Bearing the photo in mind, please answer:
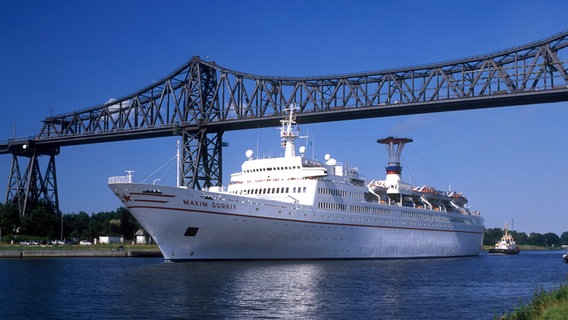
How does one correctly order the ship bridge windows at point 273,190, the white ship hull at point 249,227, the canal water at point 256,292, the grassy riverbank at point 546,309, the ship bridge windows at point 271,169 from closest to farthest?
the grassy riverbank at point 546,309
the canal water at point 256,292
the white ship hull at point 249,227
the ship bridge windows at point 273,190
the ship bridge windows at point 271,169

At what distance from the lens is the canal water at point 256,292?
99.7 ft

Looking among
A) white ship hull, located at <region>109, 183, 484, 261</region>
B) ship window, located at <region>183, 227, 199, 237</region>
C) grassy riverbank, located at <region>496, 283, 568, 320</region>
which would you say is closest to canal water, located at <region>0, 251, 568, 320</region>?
grassy riverbank, located at <region>496, 283, 568, 320</region>

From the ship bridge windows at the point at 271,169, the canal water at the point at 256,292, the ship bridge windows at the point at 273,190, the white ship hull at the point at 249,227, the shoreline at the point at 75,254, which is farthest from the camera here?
the shoreline at the point at 75,254

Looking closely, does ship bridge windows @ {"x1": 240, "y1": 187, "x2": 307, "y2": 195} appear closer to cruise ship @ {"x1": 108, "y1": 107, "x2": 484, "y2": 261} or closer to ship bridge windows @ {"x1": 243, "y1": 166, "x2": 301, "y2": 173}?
cruise ship @ {"x1": 108, "y1": 107, "x2": 484, "y2": 261}

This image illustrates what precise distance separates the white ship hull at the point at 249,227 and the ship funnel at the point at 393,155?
6166mm

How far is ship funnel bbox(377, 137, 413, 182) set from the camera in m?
80.6

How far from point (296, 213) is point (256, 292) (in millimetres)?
23009

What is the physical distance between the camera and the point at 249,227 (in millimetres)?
55781

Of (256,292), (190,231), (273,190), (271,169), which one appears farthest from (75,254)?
(256,292)

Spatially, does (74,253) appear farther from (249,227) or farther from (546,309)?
(546,309)

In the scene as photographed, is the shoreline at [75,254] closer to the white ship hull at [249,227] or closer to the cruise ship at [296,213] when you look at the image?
the cruise ship at [296,213]

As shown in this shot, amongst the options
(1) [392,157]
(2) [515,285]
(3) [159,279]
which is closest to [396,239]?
(1) [392,157]

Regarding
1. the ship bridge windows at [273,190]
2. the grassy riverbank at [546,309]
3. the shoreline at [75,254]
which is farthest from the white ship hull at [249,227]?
the grassy riverbank at [546,309]

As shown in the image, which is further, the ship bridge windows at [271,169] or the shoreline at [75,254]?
the shoreline at [75,254]
